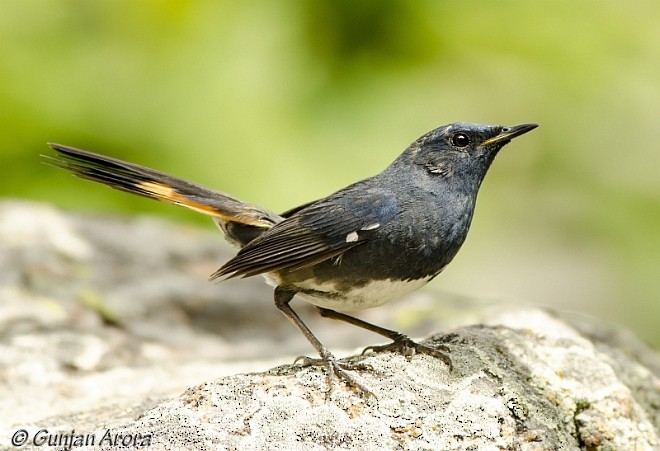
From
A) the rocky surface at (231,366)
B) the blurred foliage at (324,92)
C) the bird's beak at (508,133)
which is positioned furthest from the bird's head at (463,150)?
the blurred foliage at (324,92)

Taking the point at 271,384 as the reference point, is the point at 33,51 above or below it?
above

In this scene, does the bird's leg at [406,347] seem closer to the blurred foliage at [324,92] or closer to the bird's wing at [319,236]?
the bird's wing at [319,236]

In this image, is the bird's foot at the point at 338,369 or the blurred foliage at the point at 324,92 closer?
the bird's foot at the point at 338,369

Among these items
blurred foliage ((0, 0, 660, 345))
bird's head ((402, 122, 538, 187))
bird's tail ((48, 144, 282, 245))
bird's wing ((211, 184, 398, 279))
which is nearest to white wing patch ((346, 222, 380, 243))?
bird's wing ((211, 184, 398, 279))

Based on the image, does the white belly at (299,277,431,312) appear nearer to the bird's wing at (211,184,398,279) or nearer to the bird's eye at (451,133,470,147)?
the bird's wing at (211,184,398,279)

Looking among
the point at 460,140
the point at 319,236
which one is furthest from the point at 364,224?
the point at 460,140

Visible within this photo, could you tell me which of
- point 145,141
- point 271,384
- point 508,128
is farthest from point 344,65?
point 271,384

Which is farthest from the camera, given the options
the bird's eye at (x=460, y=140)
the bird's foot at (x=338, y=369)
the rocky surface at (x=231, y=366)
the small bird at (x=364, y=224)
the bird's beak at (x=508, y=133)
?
the bird's eye at (x=460, y=140)

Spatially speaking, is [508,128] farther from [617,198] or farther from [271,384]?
[617,198]
